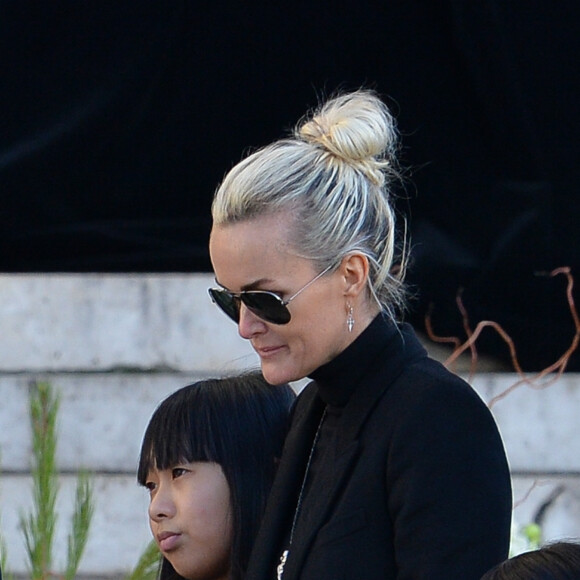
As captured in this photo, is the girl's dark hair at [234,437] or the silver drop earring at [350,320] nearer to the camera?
the silver drop earring at [350,320]

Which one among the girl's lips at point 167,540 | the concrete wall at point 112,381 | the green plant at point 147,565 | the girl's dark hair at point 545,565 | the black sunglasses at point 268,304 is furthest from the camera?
the concrete wall at point 112,381

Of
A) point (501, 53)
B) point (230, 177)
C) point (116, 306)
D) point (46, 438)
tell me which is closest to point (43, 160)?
point (116, 306)

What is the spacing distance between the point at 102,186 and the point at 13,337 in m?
0.59

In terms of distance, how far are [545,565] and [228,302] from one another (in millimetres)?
548

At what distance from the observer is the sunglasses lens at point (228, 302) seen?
1.66 meters

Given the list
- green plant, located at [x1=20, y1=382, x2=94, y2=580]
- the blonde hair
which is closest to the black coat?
the blonde hair

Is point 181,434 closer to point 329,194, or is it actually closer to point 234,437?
point 234,437

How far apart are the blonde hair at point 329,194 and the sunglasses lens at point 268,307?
Answer: 0.07 meters

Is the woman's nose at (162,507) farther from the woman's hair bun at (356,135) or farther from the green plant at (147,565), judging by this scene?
the green plant at (147,565)

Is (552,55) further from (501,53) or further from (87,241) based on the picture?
(87,241)

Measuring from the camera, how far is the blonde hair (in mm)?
1633

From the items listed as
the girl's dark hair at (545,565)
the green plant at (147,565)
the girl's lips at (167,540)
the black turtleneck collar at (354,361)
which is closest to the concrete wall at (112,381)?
the green plant at (147,565)

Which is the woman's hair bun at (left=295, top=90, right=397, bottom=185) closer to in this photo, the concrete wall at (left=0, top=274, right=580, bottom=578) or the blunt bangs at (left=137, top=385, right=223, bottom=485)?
the blunt bangs at (left=137, top=385, right=223, bottom=485)

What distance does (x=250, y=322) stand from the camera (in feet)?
5.36
